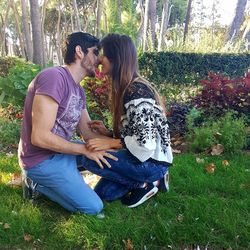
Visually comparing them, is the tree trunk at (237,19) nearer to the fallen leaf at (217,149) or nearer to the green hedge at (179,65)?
the green hedge at (179,65)

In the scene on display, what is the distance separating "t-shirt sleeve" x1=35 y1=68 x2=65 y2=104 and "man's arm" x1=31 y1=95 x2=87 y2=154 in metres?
0.04

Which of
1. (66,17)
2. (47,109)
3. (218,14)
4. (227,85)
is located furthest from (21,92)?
(218,14)

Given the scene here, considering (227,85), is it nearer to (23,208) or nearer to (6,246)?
(23,208)

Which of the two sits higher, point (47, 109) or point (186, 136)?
point (47, 109)

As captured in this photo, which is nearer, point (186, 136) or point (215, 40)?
point (186, 136)

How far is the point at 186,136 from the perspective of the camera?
186 inches

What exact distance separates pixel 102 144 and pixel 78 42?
802 millimetres

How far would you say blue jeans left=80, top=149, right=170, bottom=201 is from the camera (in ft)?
9.39

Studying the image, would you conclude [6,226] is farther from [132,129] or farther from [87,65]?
[87,65]

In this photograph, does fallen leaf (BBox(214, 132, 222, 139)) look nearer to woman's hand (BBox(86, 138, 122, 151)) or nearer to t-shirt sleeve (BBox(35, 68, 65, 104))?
woman's hand (BBox(86, 138, 122, 151))

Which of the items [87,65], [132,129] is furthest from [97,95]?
[132,129]

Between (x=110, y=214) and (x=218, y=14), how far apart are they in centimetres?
4381

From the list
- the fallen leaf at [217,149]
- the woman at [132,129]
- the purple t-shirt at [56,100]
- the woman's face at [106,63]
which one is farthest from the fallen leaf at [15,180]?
the fallen leaf at [217,149]

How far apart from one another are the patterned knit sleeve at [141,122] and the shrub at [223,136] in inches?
63.7
